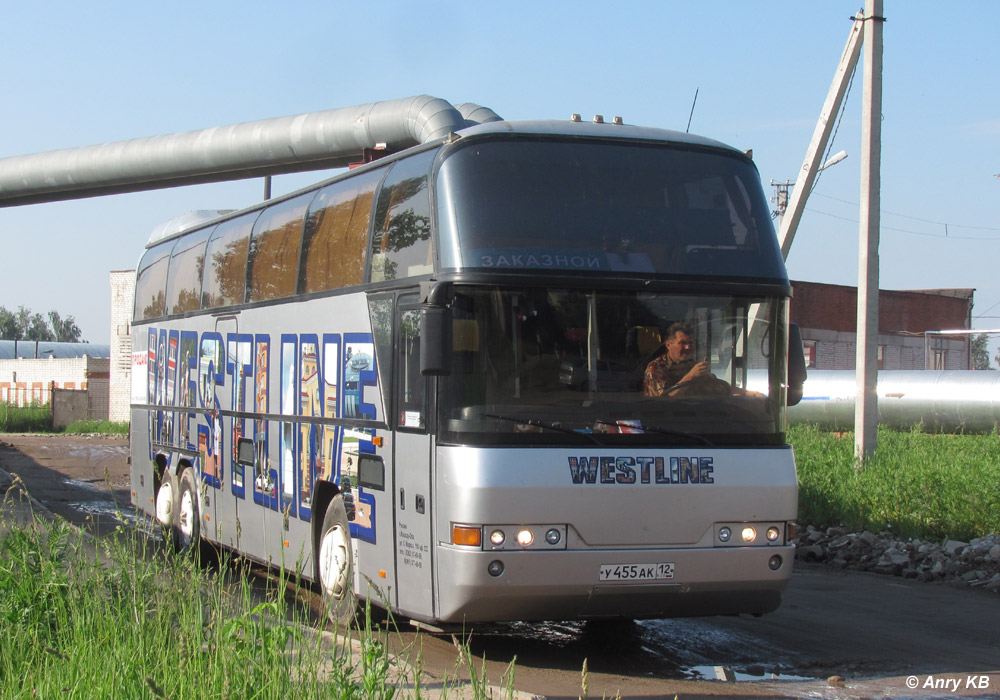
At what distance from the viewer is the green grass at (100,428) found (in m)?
45.9

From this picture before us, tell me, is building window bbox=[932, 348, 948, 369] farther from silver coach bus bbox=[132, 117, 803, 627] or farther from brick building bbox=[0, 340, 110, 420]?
silver coach bus bbox=[132, 117, 803, 627]

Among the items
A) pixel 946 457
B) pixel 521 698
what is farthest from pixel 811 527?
pixel 521 698

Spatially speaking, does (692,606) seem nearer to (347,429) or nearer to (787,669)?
(787,669)

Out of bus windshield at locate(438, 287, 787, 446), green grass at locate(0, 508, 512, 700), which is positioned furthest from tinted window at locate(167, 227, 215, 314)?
bus windshield at locate(438, 287, 787, 446)

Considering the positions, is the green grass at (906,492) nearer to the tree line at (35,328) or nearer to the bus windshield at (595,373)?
the bus windshield at (595,373)

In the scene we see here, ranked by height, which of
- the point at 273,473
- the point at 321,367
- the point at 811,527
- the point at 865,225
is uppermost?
the point at 865,225

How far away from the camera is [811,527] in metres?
14.7

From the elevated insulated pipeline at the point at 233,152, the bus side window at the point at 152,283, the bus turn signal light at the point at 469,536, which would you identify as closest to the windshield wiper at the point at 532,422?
the bus turn signal light at the point at 469,536

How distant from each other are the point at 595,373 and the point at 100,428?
1704 inches

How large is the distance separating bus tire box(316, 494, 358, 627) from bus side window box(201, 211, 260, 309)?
125 inches

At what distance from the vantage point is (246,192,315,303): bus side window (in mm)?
9961

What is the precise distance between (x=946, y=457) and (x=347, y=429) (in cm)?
1141

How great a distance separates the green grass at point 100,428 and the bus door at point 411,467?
132 ft

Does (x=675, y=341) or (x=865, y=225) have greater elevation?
(x=865, y=225)
